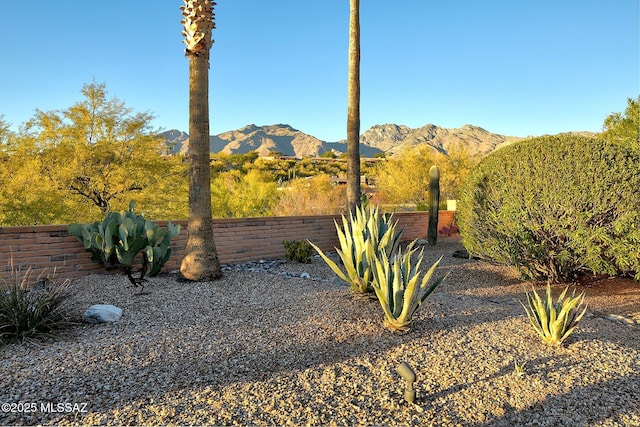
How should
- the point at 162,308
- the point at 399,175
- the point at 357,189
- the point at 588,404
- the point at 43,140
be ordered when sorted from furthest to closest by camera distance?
the point at 399,175 < the point at 43,140 < the point at 357,189 < the point at 162,308 < the point at 588,404

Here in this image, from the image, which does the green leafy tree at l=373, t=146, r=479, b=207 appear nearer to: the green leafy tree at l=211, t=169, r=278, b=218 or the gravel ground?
→ the green leafy tree at l=211, t=169, r=278, b=218

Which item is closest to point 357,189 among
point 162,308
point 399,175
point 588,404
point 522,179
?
point 522,179

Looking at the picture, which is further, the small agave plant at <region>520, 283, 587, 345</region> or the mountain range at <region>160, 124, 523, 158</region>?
the mountain range at <region>160, 124, 523, 158</region>

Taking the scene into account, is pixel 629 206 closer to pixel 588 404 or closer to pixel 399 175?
pixel 588 404

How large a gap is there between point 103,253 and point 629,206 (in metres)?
8.16

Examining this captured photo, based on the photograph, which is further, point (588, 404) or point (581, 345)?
point (581, 345)

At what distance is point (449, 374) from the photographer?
3.54 metres

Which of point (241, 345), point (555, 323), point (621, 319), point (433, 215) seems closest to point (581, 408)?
point (555, 323)

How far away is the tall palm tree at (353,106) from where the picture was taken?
33.3ft

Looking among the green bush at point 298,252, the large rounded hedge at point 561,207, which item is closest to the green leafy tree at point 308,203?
the green bush at point 298,252

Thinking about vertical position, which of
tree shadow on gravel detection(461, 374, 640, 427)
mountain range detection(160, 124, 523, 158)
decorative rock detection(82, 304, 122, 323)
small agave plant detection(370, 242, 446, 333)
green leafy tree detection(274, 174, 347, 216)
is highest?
mountain range detection(160, 124, 523, 158)

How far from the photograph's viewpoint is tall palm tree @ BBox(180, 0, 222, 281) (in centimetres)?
703

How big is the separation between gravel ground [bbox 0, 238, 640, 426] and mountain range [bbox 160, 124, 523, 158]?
8729 centimetres

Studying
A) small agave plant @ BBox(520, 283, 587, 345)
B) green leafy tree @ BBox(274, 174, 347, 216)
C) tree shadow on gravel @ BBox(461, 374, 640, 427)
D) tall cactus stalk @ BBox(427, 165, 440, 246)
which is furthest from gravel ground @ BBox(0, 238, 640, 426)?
green leafy tree @ BBox(274, 174, 347, 216)
